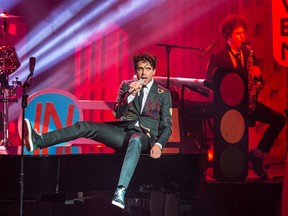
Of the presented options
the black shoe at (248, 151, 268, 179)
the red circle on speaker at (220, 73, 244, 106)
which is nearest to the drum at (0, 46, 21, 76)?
the red circle on speaker at (220, 73, 244, 106)

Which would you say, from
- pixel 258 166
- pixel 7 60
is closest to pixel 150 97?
pixel 258 166

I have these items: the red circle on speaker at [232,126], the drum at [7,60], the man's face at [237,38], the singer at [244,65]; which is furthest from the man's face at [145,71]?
the drum at [7,60]

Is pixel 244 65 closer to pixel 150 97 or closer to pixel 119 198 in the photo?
pixel 150 97

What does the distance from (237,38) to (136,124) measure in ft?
8.93

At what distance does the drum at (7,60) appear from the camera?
25.4ft

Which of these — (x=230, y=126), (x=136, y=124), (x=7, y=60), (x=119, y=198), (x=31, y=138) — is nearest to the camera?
(x=119, y=198)

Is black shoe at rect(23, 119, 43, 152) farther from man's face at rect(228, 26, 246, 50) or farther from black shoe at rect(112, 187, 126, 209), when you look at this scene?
man's face at rect(228, 26, 246, 50)

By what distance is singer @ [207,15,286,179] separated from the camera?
728 cm

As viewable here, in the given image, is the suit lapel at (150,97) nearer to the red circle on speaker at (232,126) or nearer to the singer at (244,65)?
the red circle on speaker at (232,126)

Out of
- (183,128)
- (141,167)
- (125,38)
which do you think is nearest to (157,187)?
(141,167)

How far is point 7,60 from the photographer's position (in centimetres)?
777

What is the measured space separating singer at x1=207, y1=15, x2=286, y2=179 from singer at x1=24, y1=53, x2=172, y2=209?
2.02 m

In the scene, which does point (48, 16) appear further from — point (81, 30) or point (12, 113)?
point (12, 113)

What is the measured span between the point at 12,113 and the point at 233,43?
3.72 meters
